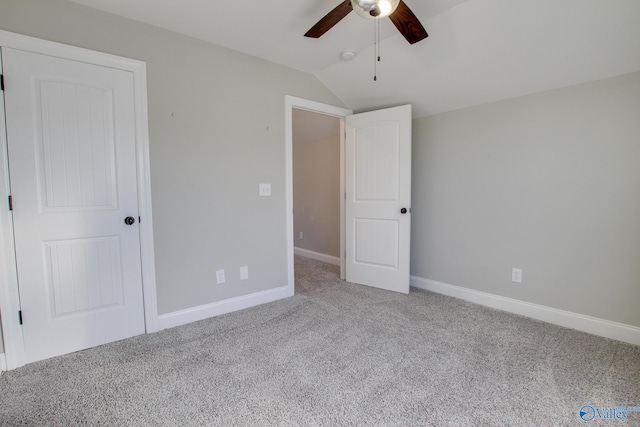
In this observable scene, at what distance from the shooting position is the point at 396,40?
2.45 metres

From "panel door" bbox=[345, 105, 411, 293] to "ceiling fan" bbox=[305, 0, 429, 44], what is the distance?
1303mm

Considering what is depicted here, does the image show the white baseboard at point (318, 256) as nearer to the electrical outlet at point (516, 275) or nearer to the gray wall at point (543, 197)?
the gray wall at point (543, 197)

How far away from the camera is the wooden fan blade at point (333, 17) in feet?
5.23

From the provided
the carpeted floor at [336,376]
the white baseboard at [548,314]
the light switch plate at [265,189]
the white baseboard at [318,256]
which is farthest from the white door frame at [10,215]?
the white baseboard at [548,314]

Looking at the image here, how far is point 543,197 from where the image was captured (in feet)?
8.26

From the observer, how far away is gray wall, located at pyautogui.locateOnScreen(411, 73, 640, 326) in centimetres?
218

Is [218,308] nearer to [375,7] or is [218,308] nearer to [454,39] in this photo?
[375,7]

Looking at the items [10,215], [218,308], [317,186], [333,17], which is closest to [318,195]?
[317,186]

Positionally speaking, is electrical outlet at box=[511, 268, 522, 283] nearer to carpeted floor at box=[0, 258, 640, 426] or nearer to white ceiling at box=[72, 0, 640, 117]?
carpeted floor at box=[0, 258, 640, 426]

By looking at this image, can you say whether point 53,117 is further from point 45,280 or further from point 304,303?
point 304,303

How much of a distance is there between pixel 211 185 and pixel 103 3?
1.40m

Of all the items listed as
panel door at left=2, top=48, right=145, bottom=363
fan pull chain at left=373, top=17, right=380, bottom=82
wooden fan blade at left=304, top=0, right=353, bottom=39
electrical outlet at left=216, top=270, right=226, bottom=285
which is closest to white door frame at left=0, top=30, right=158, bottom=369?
panel door at left=2, top=48, right=145, bottom=363

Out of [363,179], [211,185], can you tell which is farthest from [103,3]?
[363,179]

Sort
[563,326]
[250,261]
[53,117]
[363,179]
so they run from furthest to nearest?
1. [363,179]
2. [250,261]
3. [563,326]
4. [53,117]
